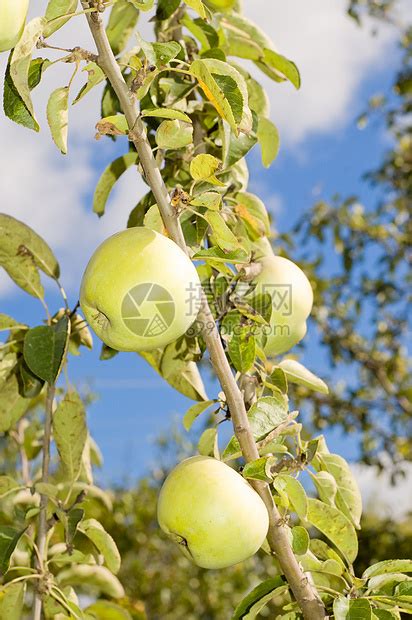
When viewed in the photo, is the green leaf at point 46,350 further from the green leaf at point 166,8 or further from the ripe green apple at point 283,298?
the green leaf at point 166,8

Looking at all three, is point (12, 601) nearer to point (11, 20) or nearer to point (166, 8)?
point (11, 20)

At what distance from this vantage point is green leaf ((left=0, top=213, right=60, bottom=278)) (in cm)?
146

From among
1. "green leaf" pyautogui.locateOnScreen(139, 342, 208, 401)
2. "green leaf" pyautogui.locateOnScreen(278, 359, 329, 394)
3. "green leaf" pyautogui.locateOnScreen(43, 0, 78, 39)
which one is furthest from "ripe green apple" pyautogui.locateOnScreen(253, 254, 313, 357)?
"green leaf" pyautogui.locateOnScreen(43, 0, 78, 39)

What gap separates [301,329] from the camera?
54.8 inches

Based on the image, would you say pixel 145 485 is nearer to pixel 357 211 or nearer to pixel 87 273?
pixel 357 211

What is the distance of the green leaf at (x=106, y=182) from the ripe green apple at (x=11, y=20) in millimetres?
623

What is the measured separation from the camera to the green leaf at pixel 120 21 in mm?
1577

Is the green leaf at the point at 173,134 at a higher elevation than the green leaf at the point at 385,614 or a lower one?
higher

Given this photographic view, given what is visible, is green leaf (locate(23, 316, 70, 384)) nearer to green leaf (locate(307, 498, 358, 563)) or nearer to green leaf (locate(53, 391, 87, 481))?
green leaf (locate(53, 391, 87, 481))

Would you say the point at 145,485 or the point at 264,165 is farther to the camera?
the point at 145,485

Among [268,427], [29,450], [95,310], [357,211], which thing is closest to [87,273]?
[95,310]

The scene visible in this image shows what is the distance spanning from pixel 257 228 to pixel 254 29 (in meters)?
0.43

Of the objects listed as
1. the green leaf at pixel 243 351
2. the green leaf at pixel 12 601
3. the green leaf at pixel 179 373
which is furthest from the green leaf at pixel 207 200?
the green leaf at pixel 12 601

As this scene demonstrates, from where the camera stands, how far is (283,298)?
53.1 inches
